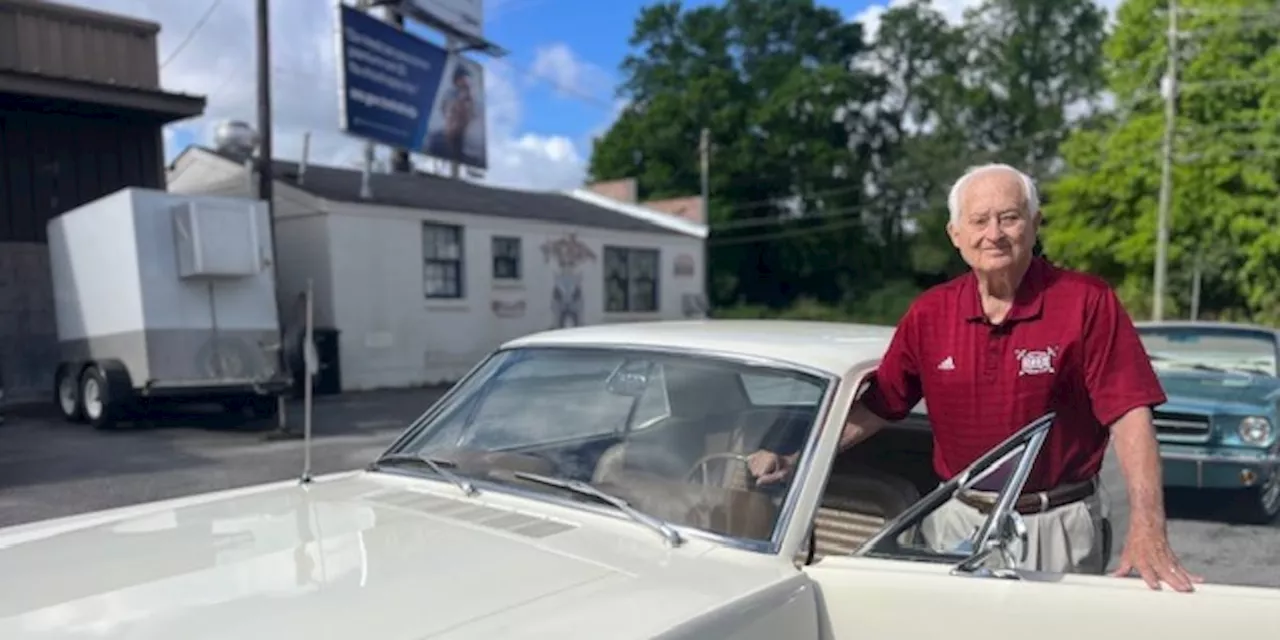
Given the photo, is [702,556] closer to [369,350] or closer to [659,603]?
[659,603]

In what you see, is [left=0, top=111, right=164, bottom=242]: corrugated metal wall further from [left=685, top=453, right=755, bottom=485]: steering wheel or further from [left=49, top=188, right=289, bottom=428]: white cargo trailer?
[left=685, top=453, right=755, bottom=485]: steering wheel

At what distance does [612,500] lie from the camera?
273 centimetres

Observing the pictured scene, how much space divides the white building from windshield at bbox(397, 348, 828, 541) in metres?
15.1

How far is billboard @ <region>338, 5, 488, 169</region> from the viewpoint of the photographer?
1978 centimetres

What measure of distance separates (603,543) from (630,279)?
22.9m

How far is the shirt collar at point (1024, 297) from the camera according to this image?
2.61m

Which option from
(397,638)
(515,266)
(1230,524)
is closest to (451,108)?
(515,266)

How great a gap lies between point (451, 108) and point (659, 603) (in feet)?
74.3

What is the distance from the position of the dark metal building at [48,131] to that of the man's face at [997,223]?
557 inches

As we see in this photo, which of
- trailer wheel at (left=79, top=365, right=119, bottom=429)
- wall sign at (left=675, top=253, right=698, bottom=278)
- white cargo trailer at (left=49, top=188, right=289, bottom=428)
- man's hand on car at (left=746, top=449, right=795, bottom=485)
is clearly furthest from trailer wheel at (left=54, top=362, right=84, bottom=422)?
wall sign at (left=675, top=253, right=698, bottom=278)

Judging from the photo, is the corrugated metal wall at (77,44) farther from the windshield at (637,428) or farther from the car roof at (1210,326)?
the car roof at (1210,326)

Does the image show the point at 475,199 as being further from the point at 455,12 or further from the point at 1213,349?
the point at 1213,349

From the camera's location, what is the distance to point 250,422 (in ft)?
40.8

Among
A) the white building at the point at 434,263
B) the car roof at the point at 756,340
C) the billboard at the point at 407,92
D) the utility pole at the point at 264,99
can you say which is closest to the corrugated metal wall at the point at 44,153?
the utility pole at the point at 264,99
